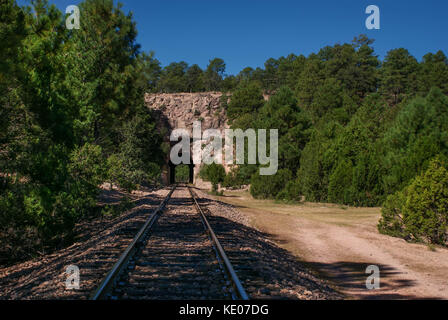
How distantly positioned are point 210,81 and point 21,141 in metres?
105

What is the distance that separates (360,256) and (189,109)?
237 ft

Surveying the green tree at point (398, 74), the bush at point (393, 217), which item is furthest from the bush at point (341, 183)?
the green tree at point (398, 74)

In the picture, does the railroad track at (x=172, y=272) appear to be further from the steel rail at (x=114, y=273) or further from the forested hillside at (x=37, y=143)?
the forested hillside at (x=37, y=143)

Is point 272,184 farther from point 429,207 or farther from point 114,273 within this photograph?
point 114,273

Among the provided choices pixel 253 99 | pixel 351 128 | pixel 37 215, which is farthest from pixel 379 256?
pixel 253 99

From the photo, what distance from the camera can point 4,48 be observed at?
8.75 m

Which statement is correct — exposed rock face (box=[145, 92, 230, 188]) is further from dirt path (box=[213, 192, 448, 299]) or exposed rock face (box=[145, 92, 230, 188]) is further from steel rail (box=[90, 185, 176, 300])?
steel rail (box=[90, 185, 176, 300])

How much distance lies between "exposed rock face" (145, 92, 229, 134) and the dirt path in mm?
61886

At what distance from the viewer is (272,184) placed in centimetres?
3331

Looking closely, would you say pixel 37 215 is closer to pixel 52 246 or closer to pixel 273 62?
pixel 52 246

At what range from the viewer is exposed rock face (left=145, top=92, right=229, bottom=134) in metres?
79.8

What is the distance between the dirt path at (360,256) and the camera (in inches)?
313

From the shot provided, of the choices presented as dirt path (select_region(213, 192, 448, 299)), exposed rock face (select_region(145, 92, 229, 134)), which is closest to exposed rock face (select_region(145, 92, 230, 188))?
exposed rock face (select_region(145, 92, 229, 134))

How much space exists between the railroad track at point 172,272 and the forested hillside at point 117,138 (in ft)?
12.9
